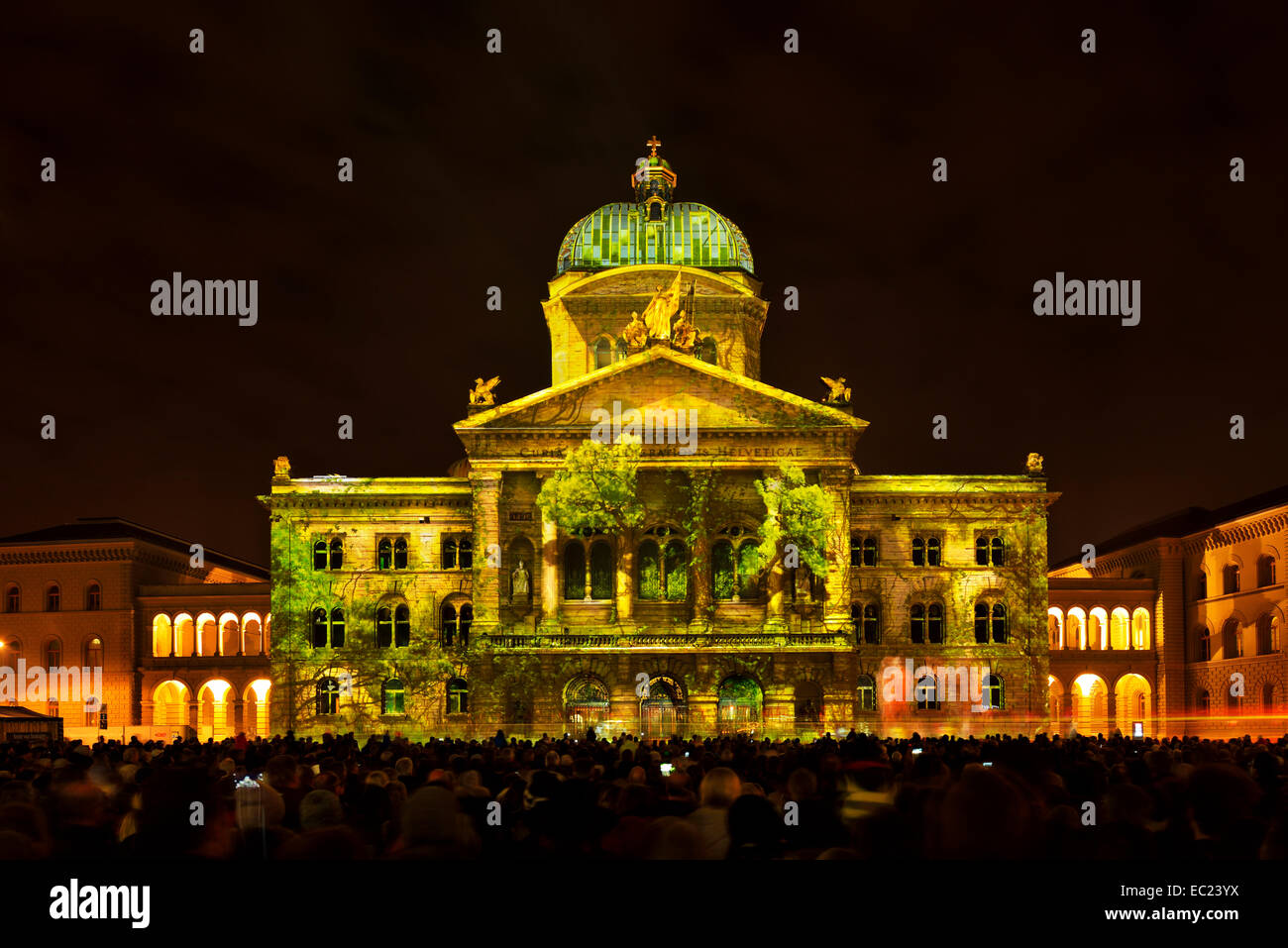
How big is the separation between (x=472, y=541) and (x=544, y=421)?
702 centimetres

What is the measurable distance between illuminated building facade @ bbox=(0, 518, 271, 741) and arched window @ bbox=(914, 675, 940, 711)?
33.6 m

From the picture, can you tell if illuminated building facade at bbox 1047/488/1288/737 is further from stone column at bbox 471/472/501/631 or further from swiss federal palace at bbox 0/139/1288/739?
stone column at bbox 471/472/501/631

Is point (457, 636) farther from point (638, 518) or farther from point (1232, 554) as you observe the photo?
point (1232, 554)

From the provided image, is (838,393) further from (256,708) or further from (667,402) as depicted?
(256,708)

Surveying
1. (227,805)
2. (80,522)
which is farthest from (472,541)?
(227,805)

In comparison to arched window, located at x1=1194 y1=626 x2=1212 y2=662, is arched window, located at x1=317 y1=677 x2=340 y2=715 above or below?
below

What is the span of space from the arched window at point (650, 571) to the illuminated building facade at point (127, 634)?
23568mm

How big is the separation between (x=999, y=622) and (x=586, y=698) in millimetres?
20230

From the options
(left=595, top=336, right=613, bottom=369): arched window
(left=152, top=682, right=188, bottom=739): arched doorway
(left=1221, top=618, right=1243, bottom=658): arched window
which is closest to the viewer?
(left=1221, top=618, right=1243, bottom=658): arched window

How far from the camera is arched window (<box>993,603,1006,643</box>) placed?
7056 centimetres

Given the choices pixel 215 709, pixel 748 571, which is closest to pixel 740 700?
pixel 748 571

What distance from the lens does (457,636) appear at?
229 ft

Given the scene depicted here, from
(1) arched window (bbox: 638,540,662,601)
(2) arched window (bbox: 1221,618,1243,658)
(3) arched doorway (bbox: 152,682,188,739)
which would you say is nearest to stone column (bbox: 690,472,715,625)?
(1) arched window (bbox: 638,540,662,601)

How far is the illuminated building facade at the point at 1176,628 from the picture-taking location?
234 ft
